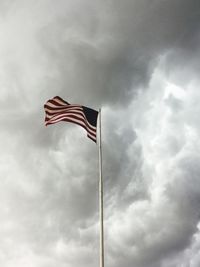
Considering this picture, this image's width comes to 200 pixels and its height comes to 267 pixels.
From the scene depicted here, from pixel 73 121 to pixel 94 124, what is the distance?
206 centimetres

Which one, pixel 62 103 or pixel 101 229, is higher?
pixel 62 103

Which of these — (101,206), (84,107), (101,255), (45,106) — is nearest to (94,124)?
(84,107)

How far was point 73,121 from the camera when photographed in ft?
110

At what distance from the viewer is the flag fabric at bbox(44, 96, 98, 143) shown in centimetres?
3381

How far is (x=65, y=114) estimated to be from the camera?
1339 inches

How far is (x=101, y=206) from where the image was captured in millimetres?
30500

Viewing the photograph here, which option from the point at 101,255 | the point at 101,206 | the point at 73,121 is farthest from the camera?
the point at 73,121

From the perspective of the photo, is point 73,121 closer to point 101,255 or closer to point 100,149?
point 100,149

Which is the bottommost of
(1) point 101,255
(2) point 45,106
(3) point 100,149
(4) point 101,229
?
(1) point 101,255

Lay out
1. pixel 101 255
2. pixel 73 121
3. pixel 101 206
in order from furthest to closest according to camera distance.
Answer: pixel 73 121, pixel 101 206, pixel 101 255

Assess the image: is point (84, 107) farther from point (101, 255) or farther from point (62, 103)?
point (101, 255)

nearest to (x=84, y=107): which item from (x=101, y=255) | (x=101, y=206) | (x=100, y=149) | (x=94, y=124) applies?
(x=94, y=124)

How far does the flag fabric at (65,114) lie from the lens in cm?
3381

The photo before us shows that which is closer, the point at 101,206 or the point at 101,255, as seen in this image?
the point at 101,255
